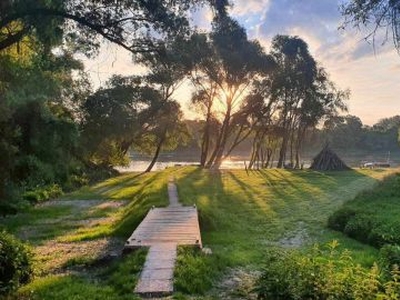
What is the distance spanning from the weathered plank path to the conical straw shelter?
99.7ft

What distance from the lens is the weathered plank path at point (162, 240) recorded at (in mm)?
8930

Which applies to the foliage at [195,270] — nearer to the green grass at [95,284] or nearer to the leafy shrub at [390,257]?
the green grass at [95,284]

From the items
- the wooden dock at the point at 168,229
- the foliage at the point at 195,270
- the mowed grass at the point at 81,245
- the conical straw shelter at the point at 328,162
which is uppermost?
the conical straw shelter at the point at 328,162

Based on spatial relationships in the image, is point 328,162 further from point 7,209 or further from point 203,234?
point 203,234

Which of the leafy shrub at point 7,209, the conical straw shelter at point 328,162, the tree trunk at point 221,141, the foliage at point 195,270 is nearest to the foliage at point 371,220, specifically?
the foliage at point 195,270

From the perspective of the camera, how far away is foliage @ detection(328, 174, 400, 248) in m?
13.6

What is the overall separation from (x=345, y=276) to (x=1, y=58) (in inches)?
430

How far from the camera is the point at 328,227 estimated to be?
16578 millimetres

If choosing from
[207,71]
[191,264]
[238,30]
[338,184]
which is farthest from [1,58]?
[207,71]

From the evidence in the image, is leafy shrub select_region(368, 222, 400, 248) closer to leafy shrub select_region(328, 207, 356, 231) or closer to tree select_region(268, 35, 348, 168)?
leafy shrub select_region(328, 207, 356, 231)

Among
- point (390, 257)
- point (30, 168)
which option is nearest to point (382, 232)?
point (390, 257)

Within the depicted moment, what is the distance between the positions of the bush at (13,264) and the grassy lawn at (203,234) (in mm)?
366

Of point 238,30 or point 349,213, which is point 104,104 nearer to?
point 238,30

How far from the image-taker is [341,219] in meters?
16.5
